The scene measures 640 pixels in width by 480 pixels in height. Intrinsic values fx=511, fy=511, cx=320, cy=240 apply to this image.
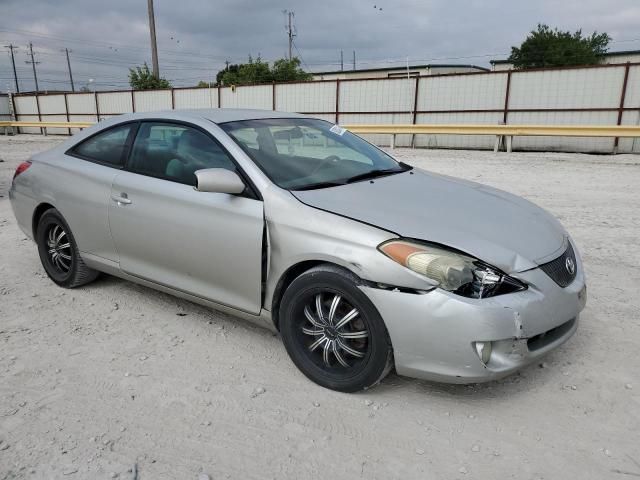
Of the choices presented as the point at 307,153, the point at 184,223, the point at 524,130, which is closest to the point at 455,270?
the point at 307,153

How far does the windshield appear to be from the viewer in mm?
3281

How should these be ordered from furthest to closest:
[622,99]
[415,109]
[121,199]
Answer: [415,109] < [622,99] < [121,199]

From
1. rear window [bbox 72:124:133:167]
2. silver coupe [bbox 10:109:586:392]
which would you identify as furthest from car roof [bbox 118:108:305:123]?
rear window [bbox 72:124:133:167]

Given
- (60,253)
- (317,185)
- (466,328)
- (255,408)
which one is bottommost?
(255,408)

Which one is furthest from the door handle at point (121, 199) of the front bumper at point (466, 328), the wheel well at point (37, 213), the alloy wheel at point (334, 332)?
the front bumper at point (466, 328)

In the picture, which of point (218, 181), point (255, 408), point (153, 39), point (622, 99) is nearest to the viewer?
point (255, 408)

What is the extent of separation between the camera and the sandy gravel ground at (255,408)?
7.66ft

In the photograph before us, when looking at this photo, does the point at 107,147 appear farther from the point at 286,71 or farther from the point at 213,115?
the point at 286,71

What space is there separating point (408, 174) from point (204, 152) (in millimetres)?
1486

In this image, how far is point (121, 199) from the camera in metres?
3.73

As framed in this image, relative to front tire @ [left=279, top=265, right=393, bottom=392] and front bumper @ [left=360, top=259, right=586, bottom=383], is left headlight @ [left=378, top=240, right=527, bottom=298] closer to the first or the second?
front bumper @ [left=360, top=259, right=586, bottom=383]

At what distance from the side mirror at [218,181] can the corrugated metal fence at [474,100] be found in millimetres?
15598

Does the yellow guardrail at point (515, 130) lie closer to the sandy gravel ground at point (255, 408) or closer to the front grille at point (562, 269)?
the sandy gravel ground at point (255, 408)

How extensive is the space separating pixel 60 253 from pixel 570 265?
398cm
